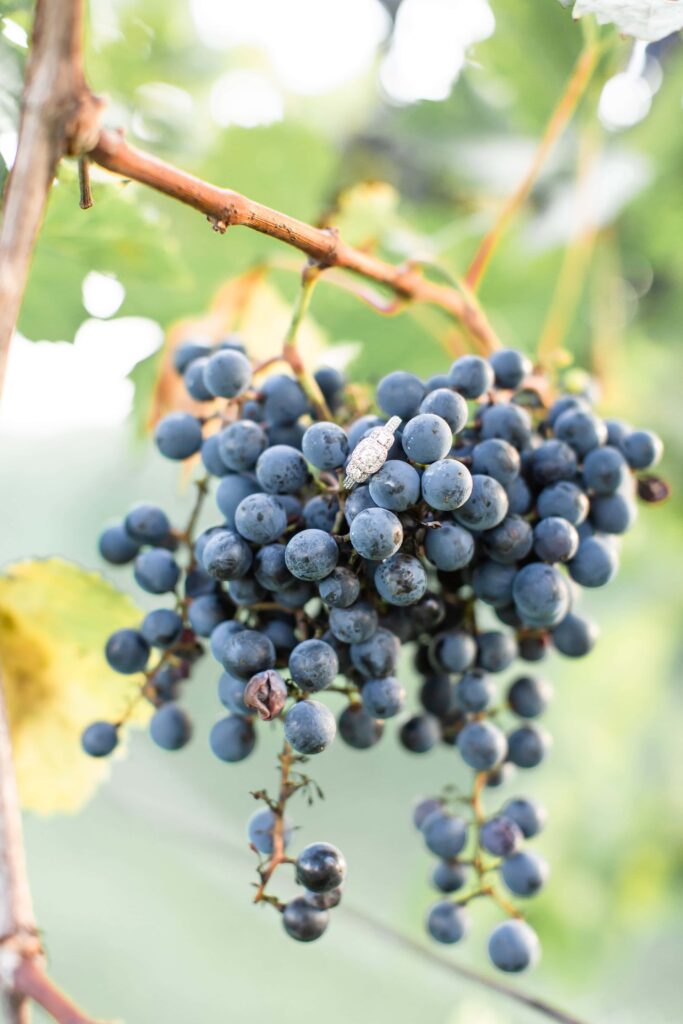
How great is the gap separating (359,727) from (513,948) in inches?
12.8

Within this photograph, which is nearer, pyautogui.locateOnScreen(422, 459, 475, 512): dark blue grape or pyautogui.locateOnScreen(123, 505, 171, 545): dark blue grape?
pyautogui.locateOnScreen(422, 459, 475, 512): dark blue grape

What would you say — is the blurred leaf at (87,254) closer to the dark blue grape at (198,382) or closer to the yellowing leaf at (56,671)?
the dark blue grape at (198,382)

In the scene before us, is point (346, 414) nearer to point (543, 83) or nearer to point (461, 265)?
point (461, 265)

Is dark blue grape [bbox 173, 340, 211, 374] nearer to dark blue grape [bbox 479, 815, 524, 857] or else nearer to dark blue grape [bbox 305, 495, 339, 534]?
dark blue grape [bbox 305, 495, 339, 534]

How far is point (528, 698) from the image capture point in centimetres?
114

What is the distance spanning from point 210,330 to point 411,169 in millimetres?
1045

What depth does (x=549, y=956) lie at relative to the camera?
8.04 ft

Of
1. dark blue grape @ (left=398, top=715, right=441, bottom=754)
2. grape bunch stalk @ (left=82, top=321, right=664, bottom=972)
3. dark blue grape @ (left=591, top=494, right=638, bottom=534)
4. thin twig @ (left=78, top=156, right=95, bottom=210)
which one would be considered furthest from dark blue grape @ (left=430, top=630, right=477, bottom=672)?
thin twig @ (left=78, top=156, right=95, bottom=210)

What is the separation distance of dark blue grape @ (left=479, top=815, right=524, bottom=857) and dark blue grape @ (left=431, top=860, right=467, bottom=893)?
52 millimetres

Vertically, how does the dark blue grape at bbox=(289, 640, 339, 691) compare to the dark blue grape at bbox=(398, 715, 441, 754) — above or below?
below

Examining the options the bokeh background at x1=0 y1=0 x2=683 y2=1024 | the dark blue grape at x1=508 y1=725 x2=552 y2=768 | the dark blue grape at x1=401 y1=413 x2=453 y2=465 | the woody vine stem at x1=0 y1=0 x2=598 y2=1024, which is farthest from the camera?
the bokeh background at x1=0 y1=0 x2=683 y2=1024

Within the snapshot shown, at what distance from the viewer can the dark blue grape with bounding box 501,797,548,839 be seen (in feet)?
3.64

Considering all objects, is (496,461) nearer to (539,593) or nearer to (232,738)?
(539,593)

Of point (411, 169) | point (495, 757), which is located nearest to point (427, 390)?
point (495, 757)
